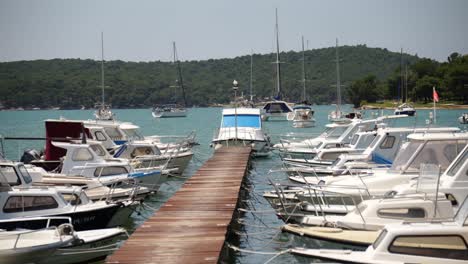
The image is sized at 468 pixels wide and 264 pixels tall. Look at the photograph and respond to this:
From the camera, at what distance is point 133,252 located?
1672cm

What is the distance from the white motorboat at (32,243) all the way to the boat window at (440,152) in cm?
970

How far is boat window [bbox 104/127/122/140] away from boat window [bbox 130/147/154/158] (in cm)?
618

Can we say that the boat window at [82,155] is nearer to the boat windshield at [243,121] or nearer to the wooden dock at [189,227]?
the wooden dock at [189,227]

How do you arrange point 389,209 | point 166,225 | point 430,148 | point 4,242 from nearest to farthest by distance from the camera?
point 4,242, point 389,209, point 166,225, point 430,148

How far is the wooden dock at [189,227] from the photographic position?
53.7 ft

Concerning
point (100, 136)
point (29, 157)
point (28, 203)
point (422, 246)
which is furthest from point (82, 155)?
point (422, 246)

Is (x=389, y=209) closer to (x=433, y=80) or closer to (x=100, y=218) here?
(x=100, y=218)

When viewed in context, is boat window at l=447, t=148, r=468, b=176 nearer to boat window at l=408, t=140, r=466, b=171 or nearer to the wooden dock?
boat window at l=408, t=140, r=466, b=171

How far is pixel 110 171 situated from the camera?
29.5 m

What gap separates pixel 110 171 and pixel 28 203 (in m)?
9.19

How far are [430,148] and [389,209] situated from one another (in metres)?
4.06

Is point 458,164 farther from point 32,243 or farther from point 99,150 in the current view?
point 99,150

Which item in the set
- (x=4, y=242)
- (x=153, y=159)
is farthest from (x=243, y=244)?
(x=153, y=159)

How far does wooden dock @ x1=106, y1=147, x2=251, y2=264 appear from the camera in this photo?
1636 centimetres
